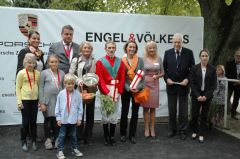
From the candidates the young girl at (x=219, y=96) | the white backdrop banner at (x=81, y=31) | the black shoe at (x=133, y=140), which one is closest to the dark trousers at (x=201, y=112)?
the young girl at (x=219, y=96)

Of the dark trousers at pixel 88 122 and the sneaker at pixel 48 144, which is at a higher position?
the dark trousers at pixel 88 122

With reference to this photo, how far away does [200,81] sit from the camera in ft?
21.7

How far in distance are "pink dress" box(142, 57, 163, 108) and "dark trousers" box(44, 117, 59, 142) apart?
1773 mm

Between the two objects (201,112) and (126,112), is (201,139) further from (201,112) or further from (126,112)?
(126,112)

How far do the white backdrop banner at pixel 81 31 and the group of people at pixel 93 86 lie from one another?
1.27 metres

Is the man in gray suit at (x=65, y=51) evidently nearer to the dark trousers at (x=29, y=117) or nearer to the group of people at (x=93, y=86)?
the group of people at (x=93, y=86)

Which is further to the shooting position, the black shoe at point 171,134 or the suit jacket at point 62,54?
the black shoe at point 171,134

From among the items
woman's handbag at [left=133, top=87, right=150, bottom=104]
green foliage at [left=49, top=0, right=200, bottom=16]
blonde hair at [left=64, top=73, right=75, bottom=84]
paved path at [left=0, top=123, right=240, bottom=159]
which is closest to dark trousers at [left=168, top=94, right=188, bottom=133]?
paved path at [left=0, top=123, right=240, bottom=159]

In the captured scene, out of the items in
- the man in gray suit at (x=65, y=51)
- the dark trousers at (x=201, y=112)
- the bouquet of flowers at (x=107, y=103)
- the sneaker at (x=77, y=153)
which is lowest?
the sneaker at (x=77, y=153)

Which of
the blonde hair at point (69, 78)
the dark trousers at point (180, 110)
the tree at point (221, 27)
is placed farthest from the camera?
the tree at point (221, 27)

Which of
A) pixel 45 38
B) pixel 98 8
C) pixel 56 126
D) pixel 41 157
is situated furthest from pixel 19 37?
pixel 98 8

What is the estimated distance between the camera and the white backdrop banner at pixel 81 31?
23.4ft

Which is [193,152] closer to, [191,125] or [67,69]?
[191,125]

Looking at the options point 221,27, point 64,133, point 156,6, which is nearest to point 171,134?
point 64,133
